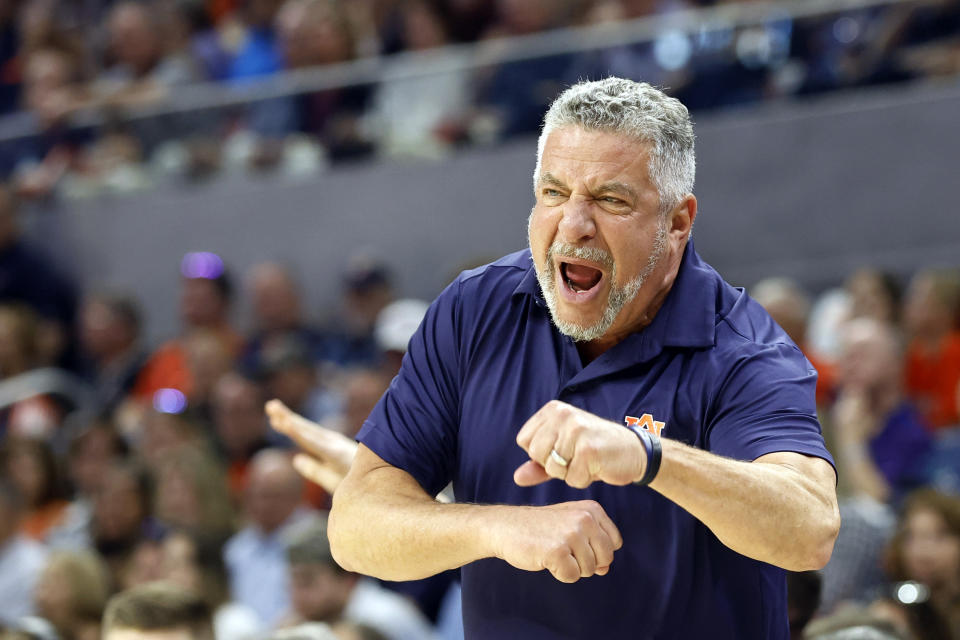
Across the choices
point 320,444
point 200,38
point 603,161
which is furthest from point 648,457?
point 200,38

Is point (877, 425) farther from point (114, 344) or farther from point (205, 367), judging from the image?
point (114, 344)

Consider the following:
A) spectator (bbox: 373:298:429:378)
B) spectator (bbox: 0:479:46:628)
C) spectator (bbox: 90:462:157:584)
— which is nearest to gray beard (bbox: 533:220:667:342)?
spectator (bbox: 373:298:429:378)

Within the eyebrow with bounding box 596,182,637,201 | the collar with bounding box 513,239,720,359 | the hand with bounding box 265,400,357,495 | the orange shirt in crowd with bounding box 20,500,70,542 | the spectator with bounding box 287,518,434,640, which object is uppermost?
the eyebrow with bounding box 596,182,637,201

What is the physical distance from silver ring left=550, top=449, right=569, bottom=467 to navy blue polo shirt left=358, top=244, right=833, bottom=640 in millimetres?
412

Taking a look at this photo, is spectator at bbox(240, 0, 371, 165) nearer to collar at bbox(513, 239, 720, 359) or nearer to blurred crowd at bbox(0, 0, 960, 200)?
blurred crowd at bbox(0, 0, 960, 200)

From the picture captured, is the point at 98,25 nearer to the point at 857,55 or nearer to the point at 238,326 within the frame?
the point at 238,326

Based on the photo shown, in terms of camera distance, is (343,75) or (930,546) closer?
(930,546)

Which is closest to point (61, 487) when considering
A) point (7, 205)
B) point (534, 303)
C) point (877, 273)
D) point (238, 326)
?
point (238, 326)

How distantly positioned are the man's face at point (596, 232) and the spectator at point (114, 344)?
21.1 ft

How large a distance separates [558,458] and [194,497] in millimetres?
4833

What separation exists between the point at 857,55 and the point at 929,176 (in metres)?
0.82

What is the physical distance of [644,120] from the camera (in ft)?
A: 7.94

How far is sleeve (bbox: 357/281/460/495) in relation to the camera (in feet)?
8.44

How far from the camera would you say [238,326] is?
9.30 meters
